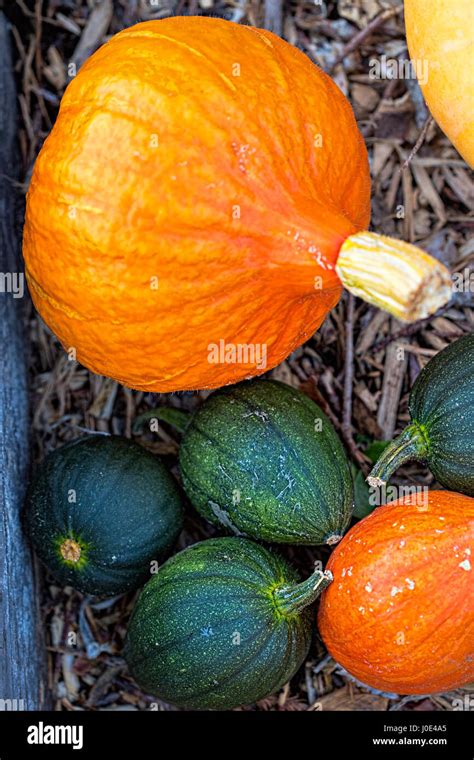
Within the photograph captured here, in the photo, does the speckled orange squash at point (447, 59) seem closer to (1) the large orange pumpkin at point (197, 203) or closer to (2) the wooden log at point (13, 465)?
(1) the large orange pumpkin at point (197, 203)

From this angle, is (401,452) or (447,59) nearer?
(447,59)

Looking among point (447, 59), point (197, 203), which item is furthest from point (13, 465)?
point (447, 59)

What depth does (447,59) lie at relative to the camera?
6.59ft

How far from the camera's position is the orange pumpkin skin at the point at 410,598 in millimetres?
1972

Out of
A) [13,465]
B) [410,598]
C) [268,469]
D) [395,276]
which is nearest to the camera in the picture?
[395,276]

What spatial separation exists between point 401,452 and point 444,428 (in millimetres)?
129

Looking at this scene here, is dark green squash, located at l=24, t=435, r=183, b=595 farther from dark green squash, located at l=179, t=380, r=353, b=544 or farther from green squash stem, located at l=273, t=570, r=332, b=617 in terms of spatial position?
green squash stem, located at l=273, t=570, r=332, b=617

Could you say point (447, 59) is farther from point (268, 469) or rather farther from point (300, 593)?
point (300, 593)

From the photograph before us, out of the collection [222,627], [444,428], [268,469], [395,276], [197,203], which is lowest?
[222,627]

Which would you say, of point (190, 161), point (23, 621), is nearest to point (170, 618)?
point (23, 621)

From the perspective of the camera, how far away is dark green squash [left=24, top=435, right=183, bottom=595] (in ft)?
7.30

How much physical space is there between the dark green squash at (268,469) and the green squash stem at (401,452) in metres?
0.09

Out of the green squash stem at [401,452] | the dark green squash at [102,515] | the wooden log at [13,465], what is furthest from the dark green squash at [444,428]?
the wooden log at [13,465]

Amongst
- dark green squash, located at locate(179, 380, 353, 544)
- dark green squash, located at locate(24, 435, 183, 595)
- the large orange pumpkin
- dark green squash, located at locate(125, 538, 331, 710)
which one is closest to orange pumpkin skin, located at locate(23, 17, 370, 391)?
the large orange pumpkin
